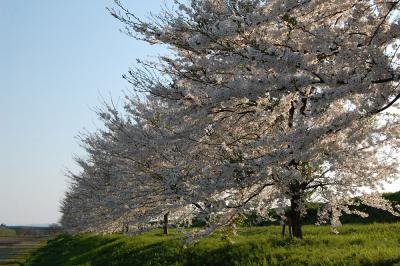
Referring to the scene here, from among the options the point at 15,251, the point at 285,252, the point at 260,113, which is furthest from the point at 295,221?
the point at 15,251

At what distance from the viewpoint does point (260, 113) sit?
30.5 feet

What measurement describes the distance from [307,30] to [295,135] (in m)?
1.76

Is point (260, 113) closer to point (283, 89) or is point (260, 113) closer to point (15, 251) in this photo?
point (283, 89)

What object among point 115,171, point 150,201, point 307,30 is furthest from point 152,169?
point 307,30

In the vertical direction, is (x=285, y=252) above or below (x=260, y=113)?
below

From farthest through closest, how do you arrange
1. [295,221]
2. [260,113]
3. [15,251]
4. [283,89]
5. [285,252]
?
1. [15,251]
2. [295,221]
3. [285,252]
4. [260,113]
5. [283,89]

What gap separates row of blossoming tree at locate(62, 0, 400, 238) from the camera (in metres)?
6.83

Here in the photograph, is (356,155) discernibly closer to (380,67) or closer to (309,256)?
(309,256)

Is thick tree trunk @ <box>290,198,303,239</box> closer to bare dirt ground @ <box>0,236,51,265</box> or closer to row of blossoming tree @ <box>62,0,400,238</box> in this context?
row of blossoming tree @ <box>62,0,400,238</box>

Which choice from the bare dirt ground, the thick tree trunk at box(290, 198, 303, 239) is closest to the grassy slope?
the thick tree trunk at box(290, 198, 303, 239)

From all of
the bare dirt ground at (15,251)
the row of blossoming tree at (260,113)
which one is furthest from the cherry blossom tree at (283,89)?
the bare dirt ground at (15,251)

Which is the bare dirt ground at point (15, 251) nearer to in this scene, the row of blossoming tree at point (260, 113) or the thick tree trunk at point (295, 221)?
the row of blossoming tree at point (260, 113)

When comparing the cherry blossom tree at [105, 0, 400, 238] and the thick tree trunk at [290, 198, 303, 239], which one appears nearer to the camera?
the cherry blossom tree at [105, 0, 400, 238]

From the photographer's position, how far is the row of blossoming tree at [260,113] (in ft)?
22.4
